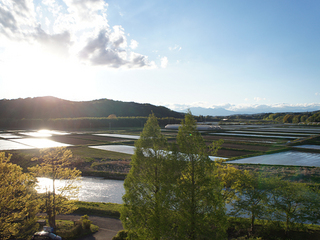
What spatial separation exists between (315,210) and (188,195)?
1132 cm

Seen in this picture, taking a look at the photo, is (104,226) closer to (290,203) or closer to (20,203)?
(20,203)

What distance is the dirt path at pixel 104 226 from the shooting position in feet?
53.1

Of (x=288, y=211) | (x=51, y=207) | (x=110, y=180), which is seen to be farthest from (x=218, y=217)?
(x=110, y=180)

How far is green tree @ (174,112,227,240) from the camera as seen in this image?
11.2 meters

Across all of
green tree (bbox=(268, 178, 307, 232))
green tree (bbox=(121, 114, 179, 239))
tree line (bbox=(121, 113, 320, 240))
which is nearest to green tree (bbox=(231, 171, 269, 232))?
green tree (bbox=(268, 178, 307, 232))

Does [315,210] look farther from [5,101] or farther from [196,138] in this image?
[5,101]

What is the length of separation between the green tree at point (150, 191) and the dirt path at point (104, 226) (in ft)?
17.9

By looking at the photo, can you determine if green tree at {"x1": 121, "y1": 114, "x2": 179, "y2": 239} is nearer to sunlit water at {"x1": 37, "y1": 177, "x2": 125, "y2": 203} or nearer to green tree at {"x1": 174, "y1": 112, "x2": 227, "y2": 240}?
green tree at {"x1": 174, "y1": 112, "x2": 227, "y2": 240}

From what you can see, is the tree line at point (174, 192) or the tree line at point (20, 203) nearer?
the tree line at point (174, 192)

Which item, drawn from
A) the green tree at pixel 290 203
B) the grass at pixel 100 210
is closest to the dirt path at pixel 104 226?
the grass at pixel 100 210

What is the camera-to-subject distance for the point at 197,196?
1162cm

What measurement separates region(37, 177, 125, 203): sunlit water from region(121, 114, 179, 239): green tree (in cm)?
1312

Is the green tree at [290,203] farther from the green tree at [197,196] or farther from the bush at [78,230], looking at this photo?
the bush at [78,230]

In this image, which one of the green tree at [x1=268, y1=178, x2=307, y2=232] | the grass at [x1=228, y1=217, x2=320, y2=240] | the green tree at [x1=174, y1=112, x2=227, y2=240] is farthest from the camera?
the grass at [x1=228, y1=217, x2=320, y2=240]
